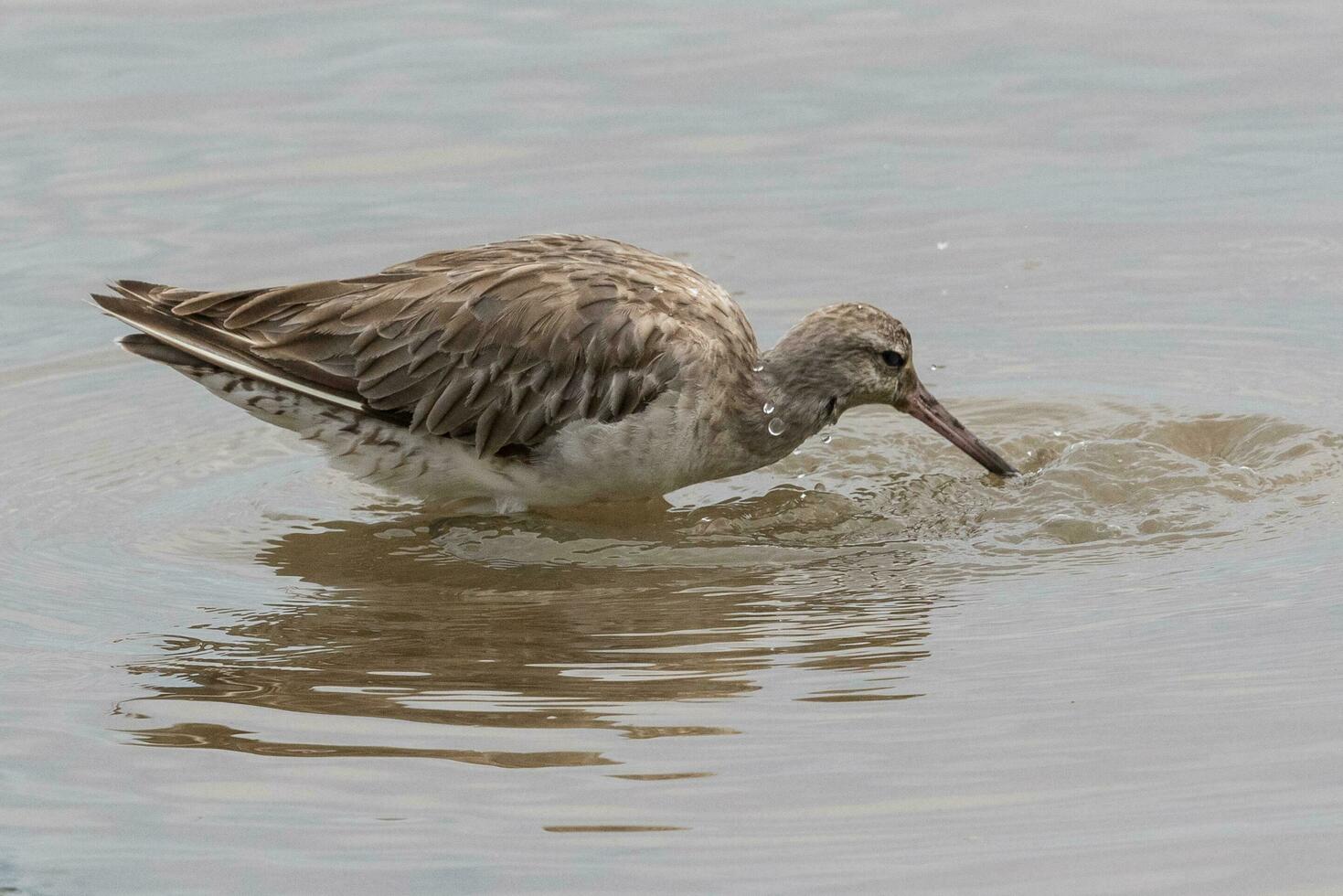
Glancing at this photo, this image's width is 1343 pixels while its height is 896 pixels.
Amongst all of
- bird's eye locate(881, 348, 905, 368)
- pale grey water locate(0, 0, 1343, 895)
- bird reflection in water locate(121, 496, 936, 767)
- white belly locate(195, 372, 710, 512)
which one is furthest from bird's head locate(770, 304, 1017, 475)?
white belly locate(195, 372, 710, 512)

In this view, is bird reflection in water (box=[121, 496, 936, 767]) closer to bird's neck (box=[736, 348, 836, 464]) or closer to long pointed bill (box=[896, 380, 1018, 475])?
bird's neck (box=[736, 348, 836, 464])

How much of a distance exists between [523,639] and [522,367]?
1787 millimetres

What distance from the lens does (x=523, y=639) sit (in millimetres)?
7727

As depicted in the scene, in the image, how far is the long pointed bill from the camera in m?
9.55

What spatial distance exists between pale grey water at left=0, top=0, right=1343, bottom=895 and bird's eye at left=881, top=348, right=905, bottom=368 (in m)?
0.57

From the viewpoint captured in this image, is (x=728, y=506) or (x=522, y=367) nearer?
(x=522, y=367)

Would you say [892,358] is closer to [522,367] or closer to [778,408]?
[778,408]

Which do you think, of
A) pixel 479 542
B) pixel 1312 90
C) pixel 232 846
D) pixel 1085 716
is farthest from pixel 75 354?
pixel 1312 90

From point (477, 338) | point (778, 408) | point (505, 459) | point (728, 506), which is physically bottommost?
point (728, 506)

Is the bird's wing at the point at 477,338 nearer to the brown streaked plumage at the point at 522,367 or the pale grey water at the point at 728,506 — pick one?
the brown streaked plumage at the point at 522,367

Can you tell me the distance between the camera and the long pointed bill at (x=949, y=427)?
376 inches

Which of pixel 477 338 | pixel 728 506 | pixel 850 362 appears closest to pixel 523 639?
pixel 477 338

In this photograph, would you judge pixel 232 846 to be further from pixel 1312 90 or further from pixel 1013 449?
pixel 1312 90

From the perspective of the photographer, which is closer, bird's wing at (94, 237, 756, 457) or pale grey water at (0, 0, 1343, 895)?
pale grey water at (0, 0, 1343, 895)
